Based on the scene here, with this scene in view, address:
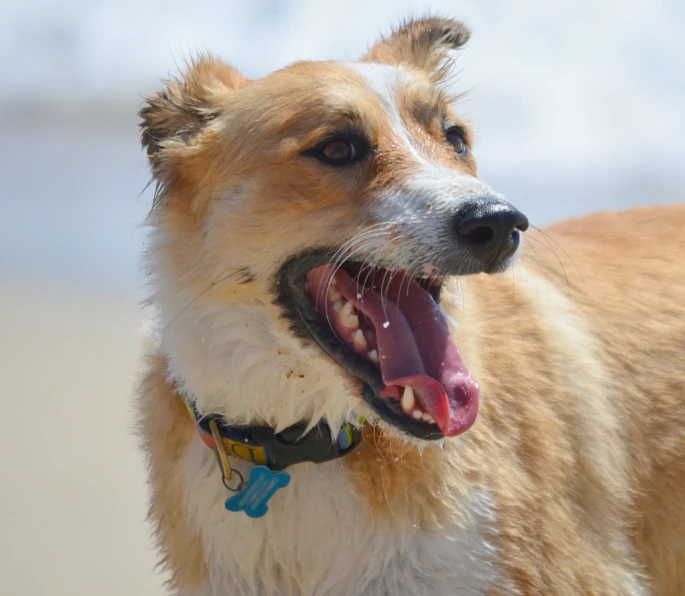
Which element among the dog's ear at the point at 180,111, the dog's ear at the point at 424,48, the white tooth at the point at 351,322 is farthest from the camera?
the dog's ear at the point at 424,48

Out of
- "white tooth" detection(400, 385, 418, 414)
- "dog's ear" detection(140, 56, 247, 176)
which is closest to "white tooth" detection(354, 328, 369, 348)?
"white tooth" detection(400, 385, 418, 414)

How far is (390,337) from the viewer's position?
2.79 m

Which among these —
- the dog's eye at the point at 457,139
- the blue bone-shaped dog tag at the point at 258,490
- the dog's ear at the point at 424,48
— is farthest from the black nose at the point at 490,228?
the dog's ear at the point at 424,48

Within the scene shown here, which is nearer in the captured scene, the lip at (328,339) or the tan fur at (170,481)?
the lip at (328,339)

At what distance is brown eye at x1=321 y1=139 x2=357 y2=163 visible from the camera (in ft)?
9.60

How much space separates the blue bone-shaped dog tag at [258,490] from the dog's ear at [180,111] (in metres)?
1.14

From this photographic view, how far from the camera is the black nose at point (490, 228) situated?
8.68 ft

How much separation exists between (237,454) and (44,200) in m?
7.89

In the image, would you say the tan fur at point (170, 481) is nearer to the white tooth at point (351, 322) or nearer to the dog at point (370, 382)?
the dog at point (370, 382)

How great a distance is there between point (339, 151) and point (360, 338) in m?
0.60

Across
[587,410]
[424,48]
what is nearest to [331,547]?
[587,410]

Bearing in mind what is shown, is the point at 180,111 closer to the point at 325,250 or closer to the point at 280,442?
the point at 325,250

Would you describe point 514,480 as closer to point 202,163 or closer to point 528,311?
point 528,311

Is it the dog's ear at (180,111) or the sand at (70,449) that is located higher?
the dog's ear at (180,111)
